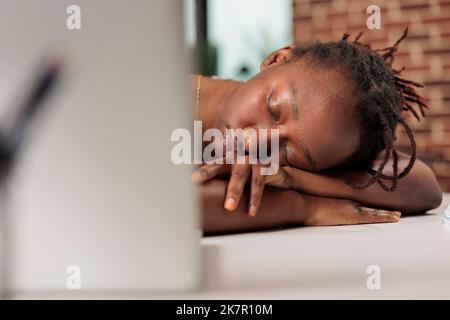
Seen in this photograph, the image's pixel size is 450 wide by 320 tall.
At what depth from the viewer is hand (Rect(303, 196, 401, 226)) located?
2.74 ft

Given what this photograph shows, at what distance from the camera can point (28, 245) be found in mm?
373

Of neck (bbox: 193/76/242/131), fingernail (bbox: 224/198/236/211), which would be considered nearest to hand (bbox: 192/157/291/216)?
fingernail (bbox: 224/198/236/211)

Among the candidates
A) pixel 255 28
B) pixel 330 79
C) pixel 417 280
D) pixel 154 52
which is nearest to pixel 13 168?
pixel 154 52

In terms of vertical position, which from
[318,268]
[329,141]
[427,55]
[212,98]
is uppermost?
[427,55]

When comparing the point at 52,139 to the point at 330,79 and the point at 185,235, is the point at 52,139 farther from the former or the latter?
the point at 330,79

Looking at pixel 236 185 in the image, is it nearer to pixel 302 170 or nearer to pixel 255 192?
pixel 255 192

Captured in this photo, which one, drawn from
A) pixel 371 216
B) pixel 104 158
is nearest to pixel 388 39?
pixel 371 216

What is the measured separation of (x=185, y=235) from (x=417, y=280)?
23 cm

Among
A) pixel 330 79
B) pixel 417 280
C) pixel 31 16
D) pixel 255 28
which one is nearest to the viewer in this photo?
pixel 31 16

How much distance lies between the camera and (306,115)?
885mm

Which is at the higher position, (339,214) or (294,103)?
(294,103)

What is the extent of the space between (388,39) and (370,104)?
156cm

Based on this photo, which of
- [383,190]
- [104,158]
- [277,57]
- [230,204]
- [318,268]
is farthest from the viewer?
[277,57]

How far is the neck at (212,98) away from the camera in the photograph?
1186mm
